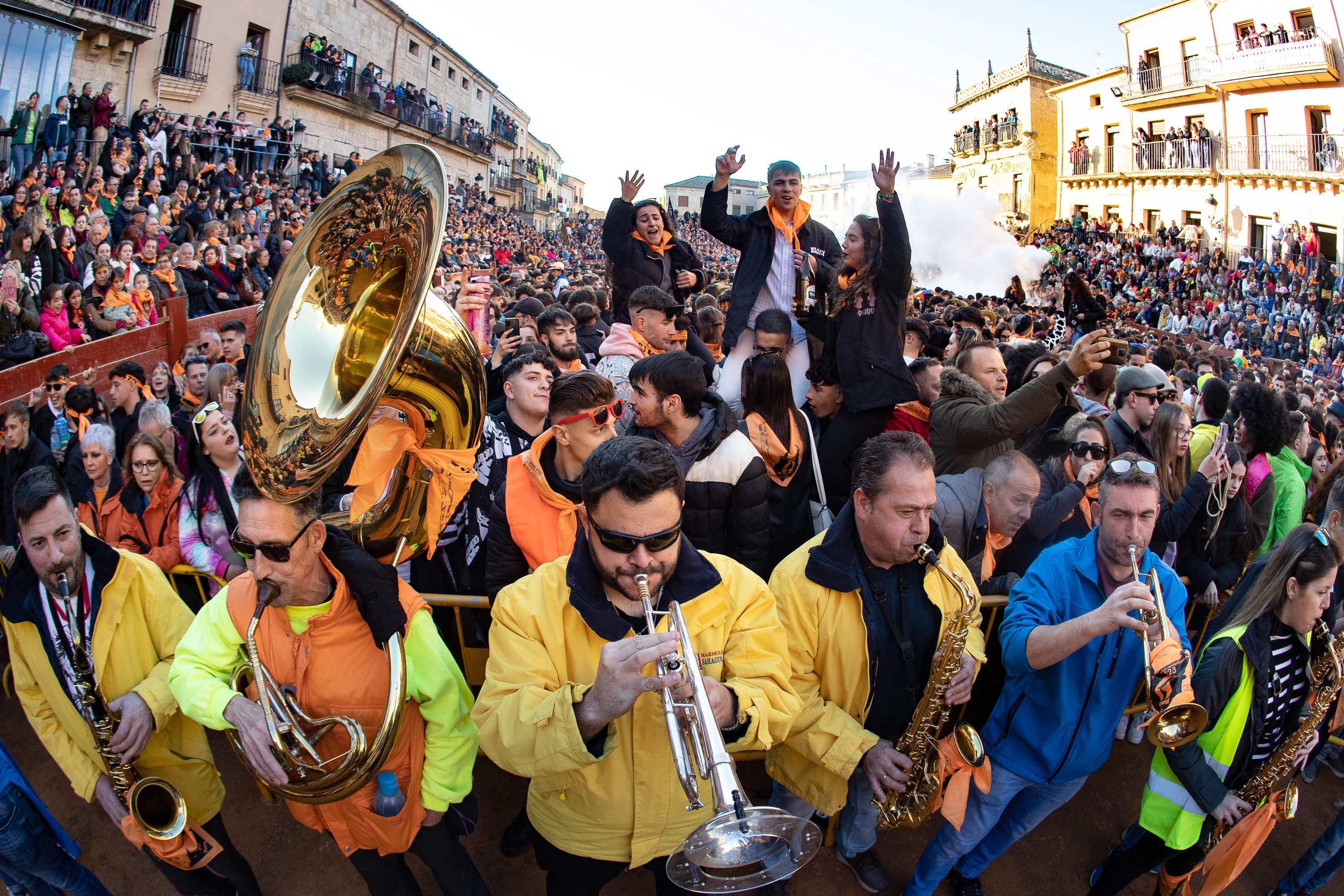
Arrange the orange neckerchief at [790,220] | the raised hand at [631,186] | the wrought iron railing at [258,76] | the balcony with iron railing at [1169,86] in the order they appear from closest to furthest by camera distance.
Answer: the orange neckerchief at [790,220], the raised hand at [631,186], the wrought iron railing at [258,76], the balcony with iron railing at [1169,86]

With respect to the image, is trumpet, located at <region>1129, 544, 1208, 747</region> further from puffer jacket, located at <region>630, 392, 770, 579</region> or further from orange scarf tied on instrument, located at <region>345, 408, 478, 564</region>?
orange scarf tied on instrument, located at <region>345, 408, 478, 564</region>

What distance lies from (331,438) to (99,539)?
2.72ft

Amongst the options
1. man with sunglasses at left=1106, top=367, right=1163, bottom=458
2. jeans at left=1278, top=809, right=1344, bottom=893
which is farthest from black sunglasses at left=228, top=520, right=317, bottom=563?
man with sunglasses at left=1106, top=367, right=1163, bottom=458

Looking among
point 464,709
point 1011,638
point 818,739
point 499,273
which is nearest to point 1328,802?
point 1011,638

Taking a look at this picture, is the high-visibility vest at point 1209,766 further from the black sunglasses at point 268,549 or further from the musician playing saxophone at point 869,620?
the black sunglasses at point 268,549

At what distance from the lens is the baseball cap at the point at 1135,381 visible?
4.46 meters

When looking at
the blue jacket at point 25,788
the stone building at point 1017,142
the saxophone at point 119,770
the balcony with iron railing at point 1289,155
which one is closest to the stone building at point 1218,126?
the balcony with iron railing at point 1289,155

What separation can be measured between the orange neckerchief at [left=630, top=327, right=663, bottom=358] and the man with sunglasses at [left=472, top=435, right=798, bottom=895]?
2774 mm

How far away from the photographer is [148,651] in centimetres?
272

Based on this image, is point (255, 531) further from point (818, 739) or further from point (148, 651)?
point (818, 739)

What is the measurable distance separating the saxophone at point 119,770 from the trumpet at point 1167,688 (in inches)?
126

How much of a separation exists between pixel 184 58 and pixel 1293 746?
25.2 m

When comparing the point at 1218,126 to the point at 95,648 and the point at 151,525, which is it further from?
the point at 95,648

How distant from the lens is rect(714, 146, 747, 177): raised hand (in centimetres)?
469
